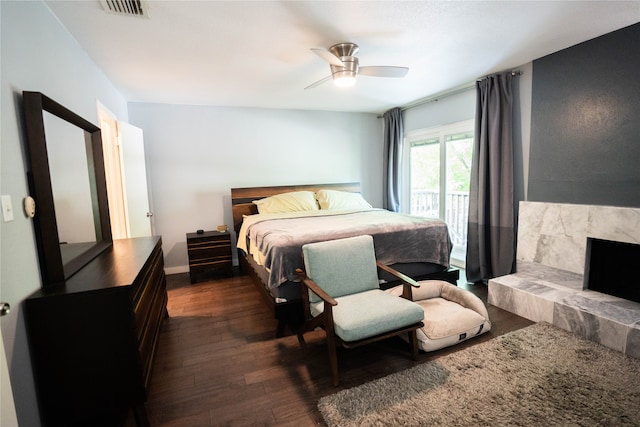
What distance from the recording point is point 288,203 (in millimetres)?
4223

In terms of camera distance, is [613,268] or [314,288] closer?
Result: [314,288]

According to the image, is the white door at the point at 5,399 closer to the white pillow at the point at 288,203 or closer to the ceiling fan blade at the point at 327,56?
the ceiling fan blade at the point at 327,56

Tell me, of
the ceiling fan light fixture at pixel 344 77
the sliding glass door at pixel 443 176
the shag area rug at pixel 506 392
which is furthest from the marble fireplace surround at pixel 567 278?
the ceiling fan light fixture at pixel 344 77

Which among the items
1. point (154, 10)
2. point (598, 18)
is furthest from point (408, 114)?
point (154, 10)

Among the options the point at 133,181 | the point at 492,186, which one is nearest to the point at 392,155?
the point at 492,186

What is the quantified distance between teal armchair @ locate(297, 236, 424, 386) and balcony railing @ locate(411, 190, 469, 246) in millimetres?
2451

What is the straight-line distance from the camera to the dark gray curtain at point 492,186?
322cm

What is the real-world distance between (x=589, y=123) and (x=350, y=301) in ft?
8.55

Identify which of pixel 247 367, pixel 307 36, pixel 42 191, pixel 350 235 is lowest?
pixel 247 367

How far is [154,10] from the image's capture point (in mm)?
1905

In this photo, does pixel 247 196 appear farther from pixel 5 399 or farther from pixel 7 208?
pixel 5 399

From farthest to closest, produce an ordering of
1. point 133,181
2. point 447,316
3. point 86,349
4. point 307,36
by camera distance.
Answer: point 133,181, point 447,316, point 307,36, point 86,349

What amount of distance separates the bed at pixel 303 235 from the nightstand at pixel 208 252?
0.89ft

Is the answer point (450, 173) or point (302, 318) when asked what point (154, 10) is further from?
point (450, 173)
